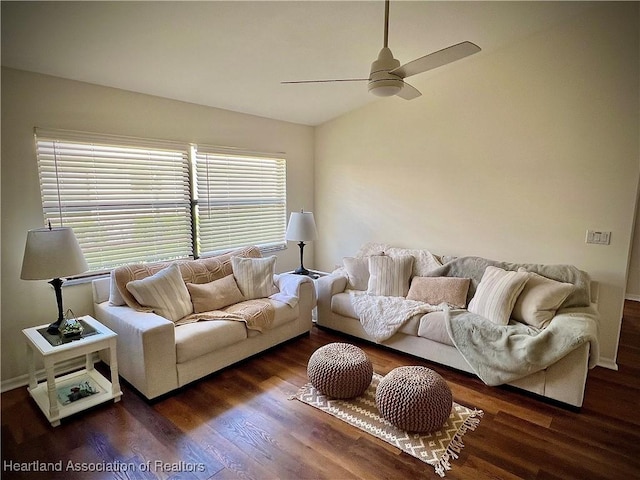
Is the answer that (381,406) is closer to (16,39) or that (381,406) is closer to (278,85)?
(278,85)

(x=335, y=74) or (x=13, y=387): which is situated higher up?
(x=335, y=74)

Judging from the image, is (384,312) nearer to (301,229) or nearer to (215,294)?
(301,229)

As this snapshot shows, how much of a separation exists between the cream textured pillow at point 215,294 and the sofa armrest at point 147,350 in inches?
17.9

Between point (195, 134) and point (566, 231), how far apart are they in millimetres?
3697

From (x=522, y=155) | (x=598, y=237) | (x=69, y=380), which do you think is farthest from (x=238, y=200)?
(x=598, y=237)

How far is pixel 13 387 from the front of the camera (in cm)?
263

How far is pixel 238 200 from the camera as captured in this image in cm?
414

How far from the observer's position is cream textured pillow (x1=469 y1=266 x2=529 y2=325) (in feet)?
9.22

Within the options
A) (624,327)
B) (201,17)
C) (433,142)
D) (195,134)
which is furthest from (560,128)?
(195,134)

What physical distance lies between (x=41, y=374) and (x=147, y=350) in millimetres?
1131

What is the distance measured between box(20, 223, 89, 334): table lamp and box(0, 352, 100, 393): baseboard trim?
3.18 feet

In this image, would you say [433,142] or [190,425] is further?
[433,142]

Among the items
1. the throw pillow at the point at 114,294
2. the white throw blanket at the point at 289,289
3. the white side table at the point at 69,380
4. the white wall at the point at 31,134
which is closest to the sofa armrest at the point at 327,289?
the white throw blanket at the point at 289,289

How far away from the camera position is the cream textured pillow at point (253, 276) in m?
3.40
